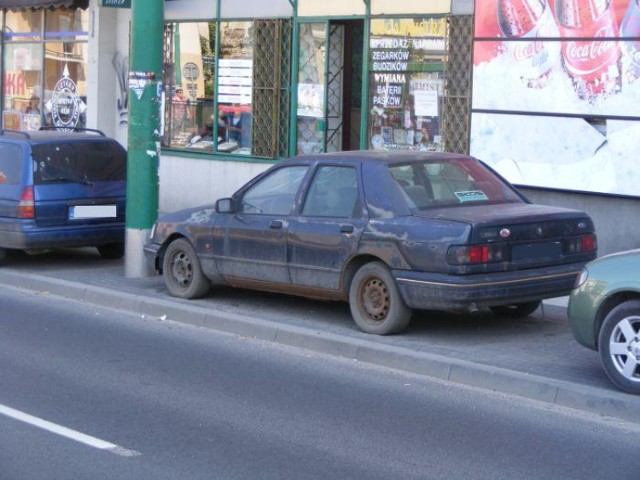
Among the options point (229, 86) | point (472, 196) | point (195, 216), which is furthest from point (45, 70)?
point (472, 196)

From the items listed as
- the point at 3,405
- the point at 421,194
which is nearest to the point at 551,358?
the point at 421,194

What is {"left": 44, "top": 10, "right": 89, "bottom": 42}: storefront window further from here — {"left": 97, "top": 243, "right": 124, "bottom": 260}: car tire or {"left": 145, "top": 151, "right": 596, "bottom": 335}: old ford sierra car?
{"left": 145, "top": 151, "right": 596, "bottom": 335}: old ford sierra car

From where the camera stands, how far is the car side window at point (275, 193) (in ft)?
34.4

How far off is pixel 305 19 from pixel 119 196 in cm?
477

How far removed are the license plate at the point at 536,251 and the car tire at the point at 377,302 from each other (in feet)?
3.30

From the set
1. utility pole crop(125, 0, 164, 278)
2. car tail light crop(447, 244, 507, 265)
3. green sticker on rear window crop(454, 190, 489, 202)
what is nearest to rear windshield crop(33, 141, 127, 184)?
utility pole crop(125, 0, 164, 278)

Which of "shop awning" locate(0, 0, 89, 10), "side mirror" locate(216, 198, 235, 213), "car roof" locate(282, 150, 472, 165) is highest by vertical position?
"shop awning" locate(0, 0, 89, 10)

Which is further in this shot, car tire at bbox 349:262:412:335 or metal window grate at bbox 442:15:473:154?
metal window grate at bbox 442:15:473:154

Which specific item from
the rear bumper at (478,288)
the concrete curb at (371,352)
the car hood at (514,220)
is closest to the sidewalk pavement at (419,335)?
the concrete curb at (371,352)

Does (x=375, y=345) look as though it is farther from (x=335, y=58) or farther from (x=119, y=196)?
(x=335, y=58)

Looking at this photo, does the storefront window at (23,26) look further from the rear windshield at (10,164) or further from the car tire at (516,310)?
the car tire at (516,310)

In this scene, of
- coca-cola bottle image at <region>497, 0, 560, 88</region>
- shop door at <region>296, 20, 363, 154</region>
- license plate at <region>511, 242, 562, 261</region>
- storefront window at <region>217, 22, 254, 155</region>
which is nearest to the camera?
license plate at <region>511, 242, 562, 261</region>

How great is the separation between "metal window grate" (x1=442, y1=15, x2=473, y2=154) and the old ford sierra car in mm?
4548

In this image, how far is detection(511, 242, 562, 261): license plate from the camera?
9.26 meters
